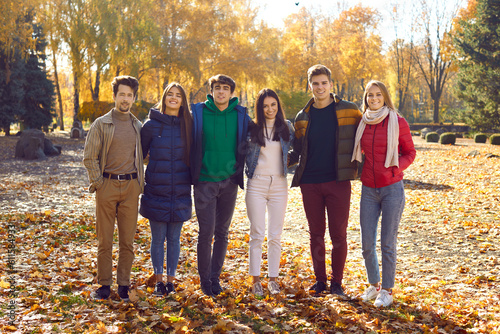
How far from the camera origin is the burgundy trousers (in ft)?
14.1

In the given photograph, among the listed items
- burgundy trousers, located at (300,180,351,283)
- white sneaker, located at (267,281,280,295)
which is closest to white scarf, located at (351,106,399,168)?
burgundy trousers, located at (300,180,351,283)

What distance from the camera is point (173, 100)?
4160mm

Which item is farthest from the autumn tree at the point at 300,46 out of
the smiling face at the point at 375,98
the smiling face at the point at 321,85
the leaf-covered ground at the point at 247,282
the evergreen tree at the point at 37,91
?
the smiling face at the point at 375,98

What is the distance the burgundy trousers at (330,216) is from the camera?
4.30m

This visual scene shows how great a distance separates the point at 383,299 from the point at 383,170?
124cm

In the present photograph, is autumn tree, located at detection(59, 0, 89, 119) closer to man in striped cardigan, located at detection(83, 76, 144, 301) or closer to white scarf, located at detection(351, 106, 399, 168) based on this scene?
man in striped cardigan, located at detection(83, 76, 144, 301)

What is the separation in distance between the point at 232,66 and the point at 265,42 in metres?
4.62

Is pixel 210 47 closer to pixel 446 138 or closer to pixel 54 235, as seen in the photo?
pixel 446 138

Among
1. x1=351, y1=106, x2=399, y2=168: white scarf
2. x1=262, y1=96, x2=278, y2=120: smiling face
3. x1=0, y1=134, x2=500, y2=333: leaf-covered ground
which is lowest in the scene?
x1=0, y1=134, x2=500, y2=333: leaf-covered ground

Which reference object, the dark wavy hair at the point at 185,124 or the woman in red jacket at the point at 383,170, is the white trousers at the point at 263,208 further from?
the woman in red jacket at the point at 383,170

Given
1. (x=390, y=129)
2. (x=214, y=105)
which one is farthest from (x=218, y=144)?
(x=390, y=129)

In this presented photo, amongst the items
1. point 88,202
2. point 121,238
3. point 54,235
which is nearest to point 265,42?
point 88,202

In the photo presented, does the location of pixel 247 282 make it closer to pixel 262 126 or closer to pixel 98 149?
pixel 262 126

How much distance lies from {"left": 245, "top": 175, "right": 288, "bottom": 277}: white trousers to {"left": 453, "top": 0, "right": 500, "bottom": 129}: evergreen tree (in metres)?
25.7
